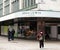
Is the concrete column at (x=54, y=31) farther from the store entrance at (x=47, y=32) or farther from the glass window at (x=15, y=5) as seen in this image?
the glass window at (x=15, y=5)

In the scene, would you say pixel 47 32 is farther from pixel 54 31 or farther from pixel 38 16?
pixel 38 16

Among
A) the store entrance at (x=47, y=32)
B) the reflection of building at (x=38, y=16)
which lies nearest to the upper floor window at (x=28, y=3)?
the reflection of building at (x=38, y=16)

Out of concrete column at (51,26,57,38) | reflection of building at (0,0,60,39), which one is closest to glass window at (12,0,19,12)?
reflection of building at (0,0,60,39)

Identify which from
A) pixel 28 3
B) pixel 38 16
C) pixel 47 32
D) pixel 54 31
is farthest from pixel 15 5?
pixel 38 16

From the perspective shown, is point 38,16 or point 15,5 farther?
point 15,5

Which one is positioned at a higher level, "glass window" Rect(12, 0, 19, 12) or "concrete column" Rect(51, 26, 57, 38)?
"glass window" Rect(12, 0, 19, 12)

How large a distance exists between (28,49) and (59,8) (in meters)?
12.5

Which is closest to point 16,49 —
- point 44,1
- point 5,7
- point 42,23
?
point 44,1

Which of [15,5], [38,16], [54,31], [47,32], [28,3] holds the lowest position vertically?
[47,32]

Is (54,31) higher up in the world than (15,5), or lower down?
lower down

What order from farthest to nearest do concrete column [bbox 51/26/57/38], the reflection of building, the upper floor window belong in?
concrete column [bbox 51/26/57/38] < the upper floor window < the reflection of building

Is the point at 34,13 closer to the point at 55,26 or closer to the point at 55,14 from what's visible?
the point at 55,14

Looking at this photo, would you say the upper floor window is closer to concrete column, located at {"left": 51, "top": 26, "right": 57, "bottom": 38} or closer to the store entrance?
the store entrance

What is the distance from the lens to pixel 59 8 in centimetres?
3219
